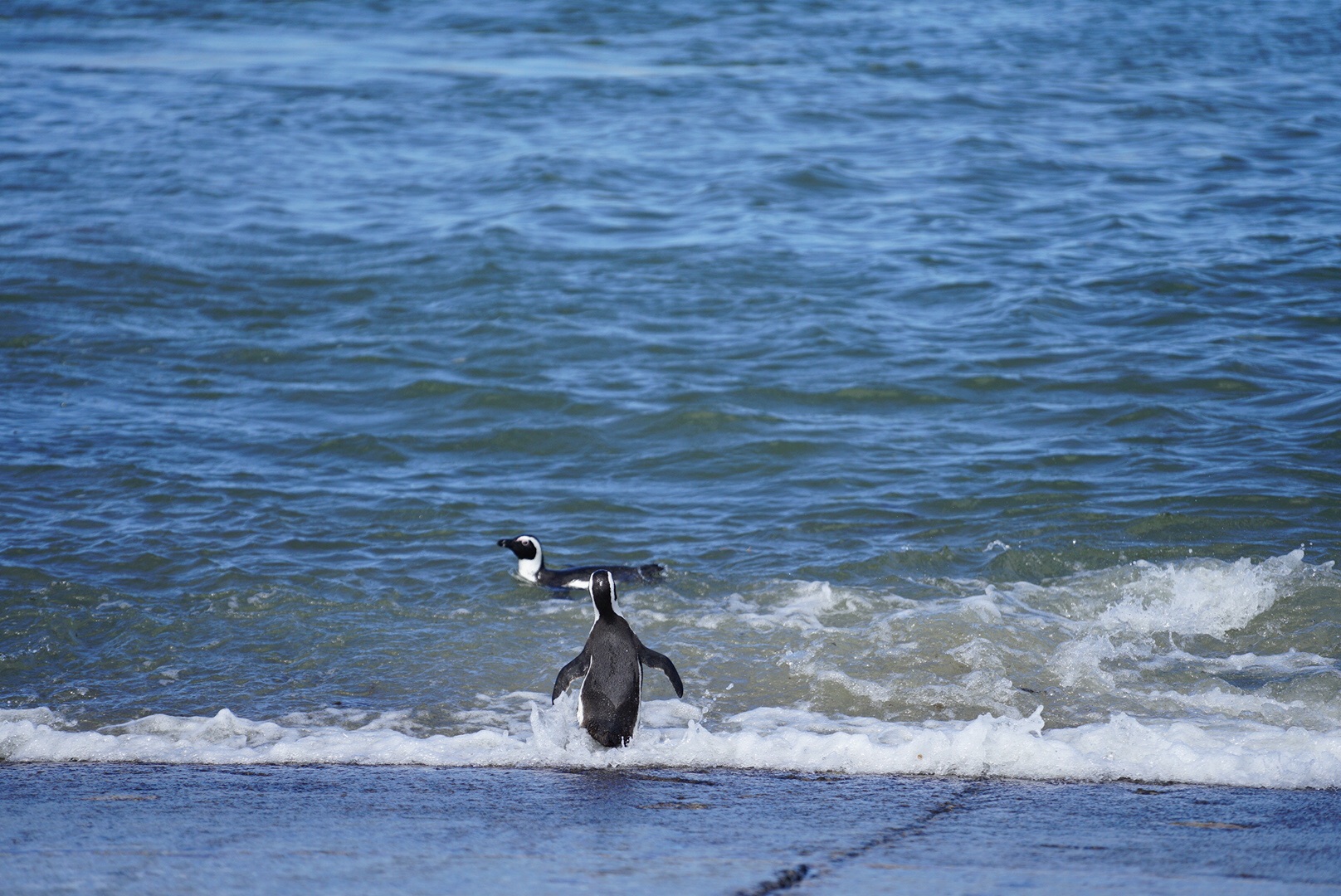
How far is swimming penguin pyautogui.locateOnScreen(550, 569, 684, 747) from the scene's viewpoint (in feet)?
18.8

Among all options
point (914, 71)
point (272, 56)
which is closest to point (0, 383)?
point (272, 56)

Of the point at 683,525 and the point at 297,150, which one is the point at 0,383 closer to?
the point at 683,525

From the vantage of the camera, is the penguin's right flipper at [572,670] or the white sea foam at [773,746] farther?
the penguin's right flipper at [572,670]

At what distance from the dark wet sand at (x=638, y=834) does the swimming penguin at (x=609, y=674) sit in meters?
0.29

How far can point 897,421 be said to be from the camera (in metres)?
11.2

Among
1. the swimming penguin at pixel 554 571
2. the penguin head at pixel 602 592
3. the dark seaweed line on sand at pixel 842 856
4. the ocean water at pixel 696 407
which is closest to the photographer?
the dark seaweed line on sand at pixel 842 856

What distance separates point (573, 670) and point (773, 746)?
36.7 inches

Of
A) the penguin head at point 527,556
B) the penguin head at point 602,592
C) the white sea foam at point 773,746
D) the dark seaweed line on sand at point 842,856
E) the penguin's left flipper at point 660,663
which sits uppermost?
the penguin head at point 602,592

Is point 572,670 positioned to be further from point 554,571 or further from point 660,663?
point 554,571

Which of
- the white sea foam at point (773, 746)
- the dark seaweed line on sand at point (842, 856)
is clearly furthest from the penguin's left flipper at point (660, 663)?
the dark seaweed line on sand at point (842, 856)

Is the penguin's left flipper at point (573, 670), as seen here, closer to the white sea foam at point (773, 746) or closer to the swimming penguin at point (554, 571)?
the white sea foam at point (773, 746)

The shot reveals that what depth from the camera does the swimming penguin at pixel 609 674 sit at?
18.8 ft

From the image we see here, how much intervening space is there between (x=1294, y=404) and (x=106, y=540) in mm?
9104

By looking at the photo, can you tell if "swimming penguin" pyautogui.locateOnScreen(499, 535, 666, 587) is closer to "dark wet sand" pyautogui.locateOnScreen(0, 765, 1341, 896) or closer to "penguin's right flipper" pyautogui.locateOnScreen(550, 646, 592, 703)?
"penguin's right flipper" pyautogui.locateOnScreen(550, 646, 592, 703)
